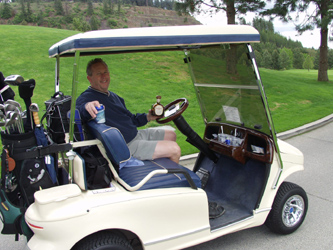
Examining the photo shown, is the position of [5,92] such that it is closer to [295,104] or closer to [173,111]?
[173,111]

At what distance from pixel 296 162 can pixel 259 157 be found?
1.42 feet

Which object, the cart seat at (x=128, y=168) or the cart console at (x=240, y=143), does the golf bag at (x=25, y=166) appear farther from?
the cart console at (x=240, y=143)

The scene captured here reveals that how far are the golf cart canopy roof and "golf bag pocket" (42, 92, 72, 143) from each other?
43 cm

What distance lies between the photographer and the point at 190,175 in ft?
9.20

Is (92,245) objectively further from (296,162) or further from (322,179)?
(322,179)

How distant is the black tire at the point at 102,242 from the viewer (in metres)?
2.21

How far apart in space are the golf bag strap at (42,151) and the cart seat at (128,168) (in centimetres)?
28

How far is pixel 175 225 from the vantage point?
2.49 meters

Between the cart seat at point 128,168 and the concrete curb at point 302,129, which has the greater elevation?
the cart seat at point 128,168

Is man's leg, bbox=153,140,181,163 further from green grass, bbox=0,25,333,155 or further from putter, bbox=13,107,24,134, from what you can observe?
green grass, bbox=0,25,333,155

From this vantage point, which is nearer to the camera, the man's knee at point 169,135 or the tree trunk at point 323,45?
the man's knee at point 169,135

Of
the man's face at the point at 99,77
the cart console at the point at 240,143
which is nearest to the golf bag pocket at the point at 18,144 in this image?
the man's face at the point at 99,77

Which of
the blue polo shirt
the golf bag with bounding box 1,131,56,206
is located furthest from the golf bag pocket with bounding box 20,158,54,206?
the blue polo shirt

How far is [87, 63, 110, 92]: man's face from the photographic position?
3064 millimetres
